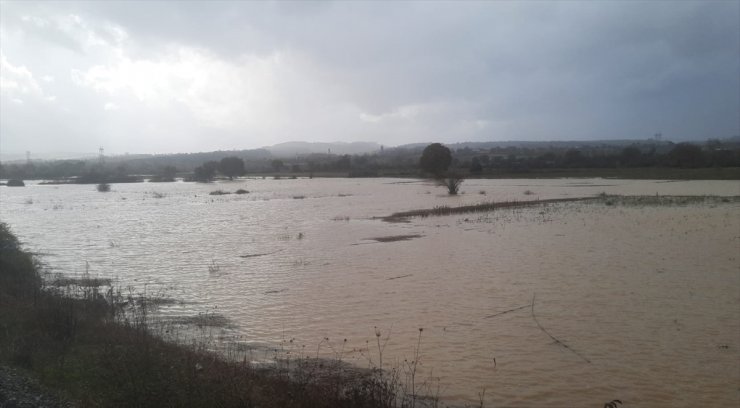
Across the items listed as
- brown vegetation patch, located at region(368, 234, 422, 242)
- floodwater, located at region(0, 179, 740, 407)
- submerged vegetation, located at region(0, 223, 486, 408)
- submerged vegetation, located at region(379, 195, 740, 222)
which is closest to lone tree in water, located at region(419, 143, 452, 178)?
submerged vegetation, located at region(379, 195, 740, 222)

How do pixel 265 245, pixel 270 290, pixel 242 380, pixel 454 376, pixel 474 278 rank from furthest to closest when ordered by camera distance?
pixel 265 245
pixel 474 278
pixel 270 290
pixel 454 376
pixel 242 380

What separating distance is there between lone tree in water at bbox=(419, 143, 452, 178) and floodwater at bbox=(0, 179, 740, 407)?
4066 cm

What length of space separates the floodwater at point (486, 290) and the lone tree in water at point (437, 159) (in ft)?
133

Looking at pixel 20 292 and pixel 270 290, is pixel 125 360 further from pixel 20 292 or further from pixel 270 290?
pixel 270 290

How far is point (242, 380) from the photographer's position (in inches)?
272

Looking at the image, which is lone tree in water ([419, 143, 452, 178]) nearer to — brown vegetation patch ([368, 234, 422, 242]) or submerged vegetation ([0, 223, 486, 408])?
brown vegetation patch ([368, 234, 422, 242])

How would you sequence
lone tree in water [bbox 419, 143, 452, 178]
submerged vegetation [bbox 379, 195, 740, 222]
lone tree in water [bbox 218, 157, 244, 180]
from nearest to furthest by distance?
1. submerged vegetation [bbox 379, 195, 740, 222]
2. lone tree in water [bbox 419, 143, 452, 178]
3. lone tree in water [bbox 218, 157, 244, 180]

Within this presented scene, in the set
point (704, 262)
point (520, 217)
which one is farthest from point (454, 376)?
point (520, 217)

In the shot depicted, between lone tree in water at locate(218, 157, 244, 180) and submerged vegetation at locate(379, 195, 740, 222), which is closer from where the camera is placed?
submerged vegetation at locate(379, 195, 740, 222)

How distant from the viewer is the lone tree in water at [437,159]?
69.5 m

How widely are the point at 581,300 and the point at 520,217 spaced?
17083mm

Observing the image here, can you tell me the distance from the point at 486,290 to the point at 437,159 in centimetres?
5657

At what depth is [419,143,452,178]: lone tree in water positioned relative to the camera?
6950cm

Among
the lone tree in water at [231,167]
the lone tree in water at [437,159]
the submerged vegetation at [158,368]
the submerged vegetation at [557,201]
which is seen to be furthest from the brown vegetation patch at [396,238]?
the lone tree in water at [231,167]
